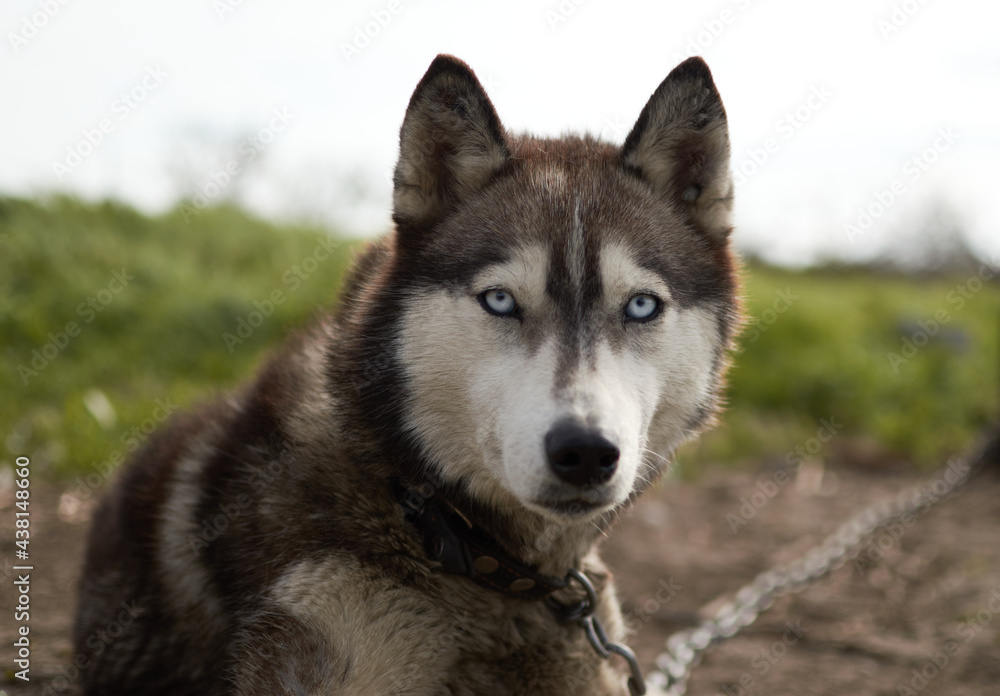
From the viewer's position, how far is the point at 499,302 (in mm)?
2410

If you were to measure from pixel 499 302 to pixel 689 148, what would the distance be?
36.7 inches

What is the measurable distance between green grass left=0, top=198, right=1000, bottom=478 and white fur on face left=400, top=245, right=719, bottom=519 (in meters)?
3.09

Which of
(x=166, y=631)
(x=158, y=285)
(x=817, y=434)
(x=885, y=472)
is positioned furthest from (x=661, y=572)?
(x=158, y=285)

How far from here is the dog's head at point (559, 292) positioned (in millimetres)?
2180

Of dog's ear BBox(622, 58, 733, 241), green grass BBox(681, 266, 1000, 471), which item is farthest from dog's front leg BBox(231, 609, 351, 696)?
green grass BBox(681, 266, 1000, 471)

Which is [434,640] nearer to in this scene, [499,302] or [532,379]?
[532,379]

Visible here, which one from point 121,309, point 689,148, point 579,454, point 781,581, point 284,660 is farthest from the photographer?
point 121,309

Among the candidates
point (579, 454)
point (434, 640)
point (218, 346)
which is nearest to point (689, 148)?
point (579, 454)

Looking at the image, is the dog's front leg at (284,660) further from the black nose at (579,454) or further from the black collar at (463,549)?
the black nose at (579,454)

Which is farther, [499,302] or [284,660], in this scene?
[499,302]

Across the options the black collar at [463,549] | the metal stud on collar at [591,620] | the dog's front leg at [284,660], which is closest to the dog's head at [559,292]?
the black collar at [463,549]

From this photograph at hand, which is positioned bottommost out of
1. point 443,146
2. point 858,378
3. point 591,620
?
point 858,378

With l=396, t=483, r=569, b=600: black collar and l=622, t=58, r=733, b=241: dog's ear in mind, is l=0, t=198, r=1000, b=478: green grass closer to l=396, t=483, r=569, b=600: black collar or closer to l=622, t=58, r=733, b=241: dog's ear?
l=622, t=58, r=733, b=241: dog's ear

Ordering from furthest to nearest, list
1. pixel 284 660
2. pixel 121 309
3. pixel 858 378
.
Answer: pixel 858 378 < pixel 121 309 < pixel 284 660
